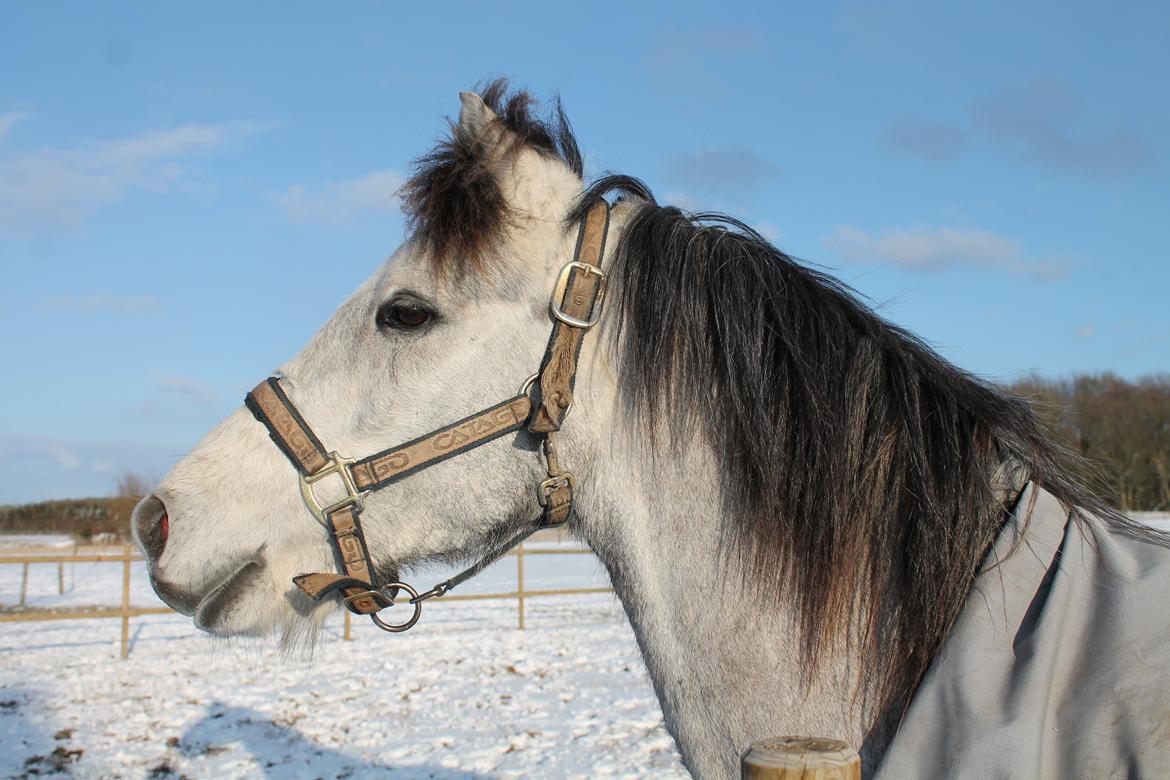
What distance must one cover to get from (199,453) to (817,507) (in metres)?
1.46

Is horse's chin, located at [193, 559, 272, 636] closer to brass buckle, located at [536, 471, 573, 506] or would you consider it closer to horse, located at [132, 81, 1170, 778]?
horse, located at [132, 81, 1170, 778]

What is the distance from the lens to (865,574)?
1617mm

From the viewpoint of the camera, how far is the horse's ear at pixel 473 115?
203 cm

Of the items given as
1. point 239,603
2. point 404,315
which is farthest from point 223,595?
point 404,315

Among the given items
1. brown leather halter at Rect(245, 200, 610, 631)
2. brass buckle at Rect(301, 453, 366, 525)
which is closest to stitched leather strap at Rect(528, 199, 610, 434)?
brown leather halter at Rect(245, 200, 610, 631)

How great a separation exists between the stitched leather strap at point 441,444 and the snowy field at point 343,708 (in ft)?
6.66

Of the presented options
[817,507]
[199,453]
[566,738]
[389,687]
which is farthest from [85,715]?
[817,507]

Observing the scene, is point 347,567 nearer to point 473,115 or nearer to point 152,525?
point 152,525

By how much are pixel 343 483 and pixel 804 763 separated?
1.24m

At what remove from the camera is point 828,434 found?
1.65 meters

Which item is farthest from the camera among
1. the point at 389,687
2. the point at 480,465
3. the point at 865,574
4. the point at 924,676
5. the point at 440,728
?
the point at 389,687

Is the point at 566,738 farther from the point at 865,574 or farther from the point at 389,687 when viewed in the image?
the point at 865,574

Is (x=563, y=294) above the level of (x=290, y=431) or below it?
above

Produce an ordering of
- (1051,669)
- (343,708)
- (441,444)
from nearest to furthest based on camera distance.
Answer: (1051,669) < (441,444) < (343,708)
